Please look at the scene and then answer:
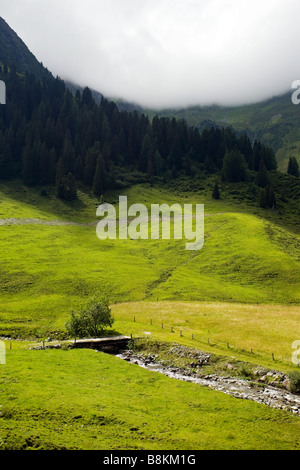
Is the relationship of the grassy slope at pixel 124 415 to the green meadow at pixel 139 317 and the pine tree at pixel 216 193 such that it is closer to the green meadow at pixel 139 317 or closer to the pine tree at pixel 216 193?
the green meadow at pixel 139 317

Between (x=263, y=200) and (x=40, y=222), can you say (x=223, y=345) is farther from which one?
(x=263, y=200)

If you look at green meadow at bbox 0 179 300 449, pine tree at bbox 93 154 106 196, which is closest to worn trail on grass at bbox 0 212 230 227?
green meadow at bbox 0 179 300 449

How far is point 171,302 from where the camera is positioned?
249ft

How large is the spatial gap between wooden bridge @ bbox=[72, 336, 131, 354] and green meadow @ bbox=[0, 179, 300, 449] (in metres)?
4.59

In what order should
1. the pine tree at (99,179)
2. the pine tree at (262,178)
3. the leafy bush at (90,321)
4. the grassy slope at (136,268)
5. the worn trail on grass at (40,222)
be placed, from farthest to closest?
the pine tree at (262,178) < the pine tree at (99,179) < the worn trail on grass at (40,222) < the grassy slope at (136,268) < the leafy bush at (90,321)

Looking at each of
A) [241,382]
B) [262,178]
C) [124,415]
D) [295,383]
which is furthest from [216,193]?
[124,415]

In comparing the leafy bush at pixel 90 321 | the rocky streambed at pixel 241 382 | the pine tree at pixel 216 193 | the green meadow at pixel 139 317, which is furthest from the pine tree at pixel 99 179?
the rocky streambed at pixel 241 382

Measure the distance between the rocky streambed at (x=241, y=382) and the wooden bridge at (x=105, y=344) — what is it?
461 cm

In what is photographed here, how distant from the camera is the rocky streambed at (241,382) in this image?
3070 cm

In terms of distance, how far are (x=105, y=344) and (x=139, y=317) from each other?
1641 centimetres

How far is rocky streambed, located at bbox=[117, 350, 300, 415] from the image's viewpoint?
30703 mm

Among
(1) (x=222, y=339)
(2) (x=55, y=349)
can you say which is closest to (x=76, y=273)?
(2) (x=55, y=349)

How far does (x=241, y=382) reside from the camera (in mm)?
35406

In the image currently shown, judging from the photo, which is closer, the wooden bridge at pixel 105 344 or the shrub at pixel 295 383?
the shrub at pixel 295 383
